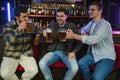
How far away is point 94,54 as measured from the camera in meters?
3.56

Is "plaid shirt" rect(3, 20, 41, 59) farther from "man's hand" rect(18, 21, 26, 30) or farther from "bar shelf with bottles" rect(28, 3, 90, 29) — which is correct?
"bar shelf with bottles" rect(28, 3, 90, 29)

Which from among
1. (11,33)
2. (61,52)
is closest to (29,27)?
(11,33)

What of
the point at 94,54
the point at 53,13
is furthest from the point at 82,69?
the point at 53,13

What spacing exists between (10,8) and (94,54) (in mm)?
5282

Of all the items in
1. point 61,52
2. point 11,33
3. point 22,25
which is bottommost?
point 61,52

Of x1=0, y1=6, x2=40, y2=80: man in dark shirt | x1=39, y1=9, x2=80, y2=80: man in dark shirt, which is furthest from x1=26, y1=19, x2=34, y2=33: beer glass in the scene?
x1=39, y1=9, x2=80, y2=80: man in dark shirt

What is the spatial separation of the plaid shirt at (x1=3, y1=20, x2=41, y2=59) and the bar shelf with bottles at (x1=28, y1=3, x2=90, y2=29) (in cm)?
301

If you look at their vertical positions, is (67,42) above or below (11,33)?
below

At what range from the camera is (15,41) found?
11.2 feet

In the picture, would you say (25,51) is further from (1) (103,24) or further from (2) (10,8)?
(2) (10,8)

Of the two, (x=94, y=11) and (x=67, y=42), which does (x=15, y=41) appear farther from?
(x=94, y=11)

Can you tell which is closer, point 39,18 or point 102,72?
point 102,72

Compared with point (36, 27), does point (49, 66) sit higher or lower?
lower

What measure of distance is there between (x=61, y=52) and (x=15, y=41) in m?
0.73
